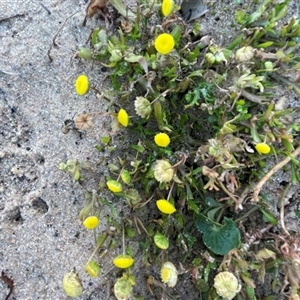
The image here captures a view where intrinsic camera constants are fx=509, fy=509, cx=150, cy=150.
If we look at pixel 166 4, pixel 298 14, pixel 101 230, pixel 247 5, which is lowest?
pixel 101 230

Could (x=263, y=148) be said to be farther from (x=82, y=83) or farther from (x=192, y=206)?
(x=82, y=83)

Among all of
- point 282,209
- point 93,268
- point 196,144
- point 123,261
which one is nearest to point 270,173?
point 282,209

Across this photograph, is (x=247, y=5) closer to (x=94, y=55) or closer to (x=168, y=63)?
(x=168, y=63)

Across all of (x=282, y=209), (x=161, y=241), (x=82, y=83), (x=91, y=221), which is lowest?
(x=282, y=209)

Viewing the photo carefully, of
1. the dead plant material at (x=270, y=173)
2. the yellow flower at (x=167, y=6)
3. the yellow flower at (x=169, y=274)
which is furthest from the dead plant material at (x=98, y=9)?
the yellow flower at (x=169, y=274)

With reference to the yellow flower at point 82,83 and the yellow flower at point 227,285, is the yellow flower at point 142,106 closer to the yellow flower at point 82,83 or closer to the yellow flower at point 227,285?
the yellow flower at point 82,83

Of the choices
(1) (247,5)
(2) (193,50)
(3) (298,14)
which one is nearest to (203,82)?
(2) (193,50)

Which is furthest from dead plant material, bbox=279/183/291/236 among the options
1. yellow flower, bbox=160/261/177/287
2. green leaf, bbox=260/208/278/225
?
yellow flower, bbox=160/261/177/287
